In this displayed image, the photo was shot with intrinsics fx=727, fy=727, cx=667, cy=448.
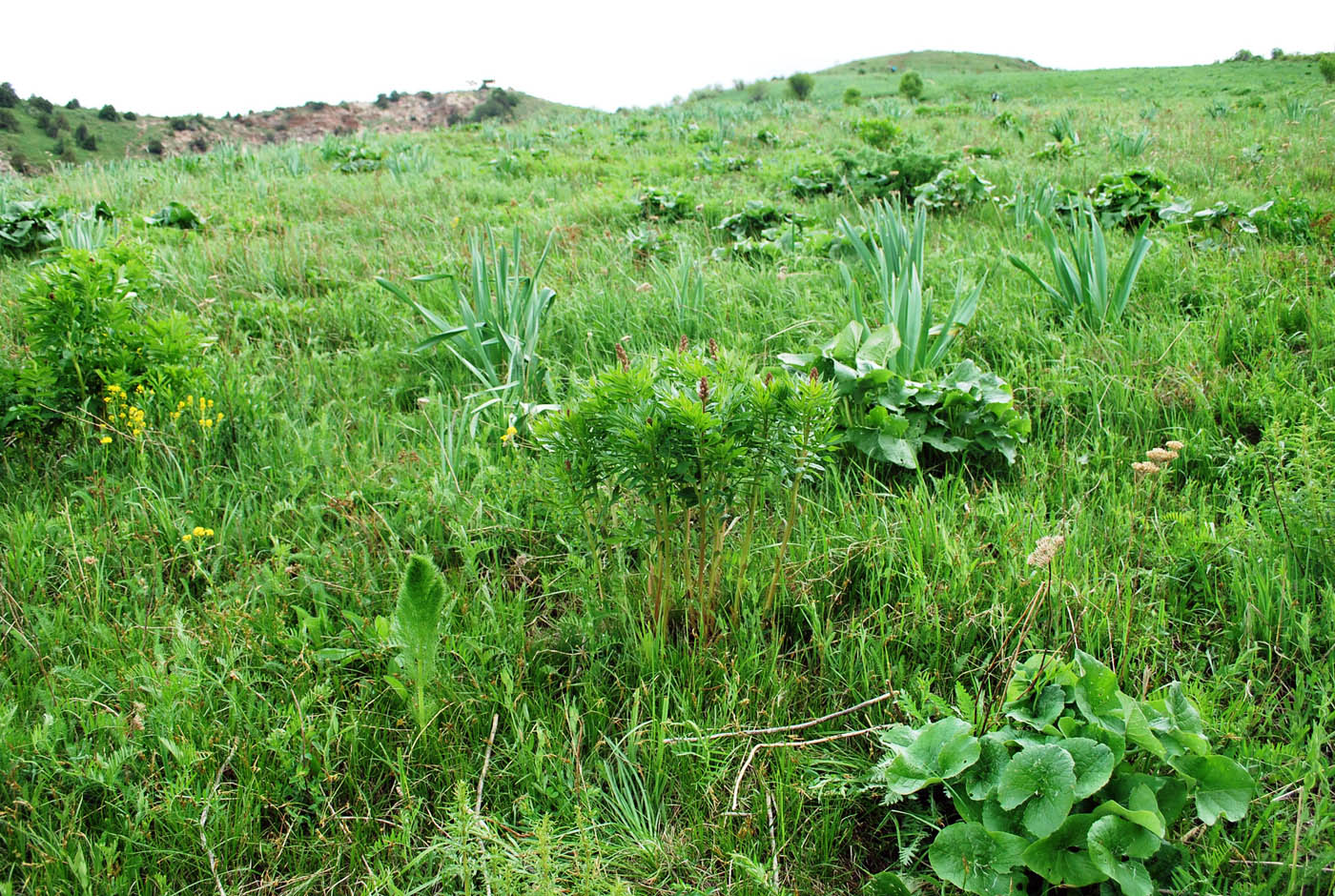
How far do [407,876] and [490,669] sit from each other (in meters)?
0.45

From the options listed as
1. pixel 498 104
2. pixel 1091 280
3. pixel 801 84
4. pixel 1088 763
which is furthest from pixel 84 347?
pixel 801 84

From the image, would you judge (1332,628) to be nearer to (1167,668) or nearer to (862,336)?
(1167,668)

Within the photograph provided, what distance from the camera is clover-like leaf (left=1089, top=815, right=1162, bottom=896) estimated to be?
1.05 meters

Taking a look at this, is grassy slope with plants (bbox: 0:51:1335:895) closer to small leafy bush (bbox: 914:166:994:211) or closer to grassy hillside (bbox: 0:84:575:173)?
small leafy bush (bbox: 914:166:994:211)

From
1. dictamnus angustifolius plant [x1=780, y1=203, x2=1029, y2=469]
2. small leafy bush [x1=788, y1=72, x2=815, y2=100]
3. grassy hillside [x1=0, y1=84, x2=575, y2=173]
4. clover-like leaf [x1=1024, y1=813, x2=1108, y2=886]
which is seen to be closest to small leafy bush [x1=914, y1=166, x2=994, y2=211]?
dictamnus angustifolius plant [x1=780, y1=203, x2=1029, y2=469]

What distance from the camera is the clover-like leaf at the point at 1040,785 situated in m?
1.11

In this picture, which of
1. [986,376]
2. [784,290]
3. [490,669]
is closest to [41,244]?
[784,290]

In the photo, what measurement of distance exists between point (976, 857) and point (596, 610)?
91cm

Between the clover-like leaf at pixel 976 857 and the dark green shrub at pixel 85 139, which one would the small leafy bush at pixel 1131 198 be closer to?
the clover-like leaf at pixel 976 857

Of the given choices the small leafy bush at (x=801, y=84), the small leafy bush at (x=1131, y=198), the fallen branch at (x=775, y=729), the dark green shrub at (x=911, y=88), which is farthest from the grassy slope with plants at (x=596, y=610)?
the small leafy bush at (x=801, y=84)

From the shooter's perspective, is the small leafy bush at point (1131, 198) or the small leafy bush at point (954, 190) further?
the small leafy bush at point (954, 190)

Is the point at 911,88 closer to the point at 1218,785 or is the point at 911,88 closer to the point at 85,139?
the point at 85,139

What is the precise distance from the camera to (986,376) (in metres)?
2.33

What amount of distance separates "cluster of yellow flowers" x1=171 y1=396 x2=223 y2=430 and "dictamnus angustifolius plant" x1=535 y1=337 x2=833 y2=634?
1.66 metres
